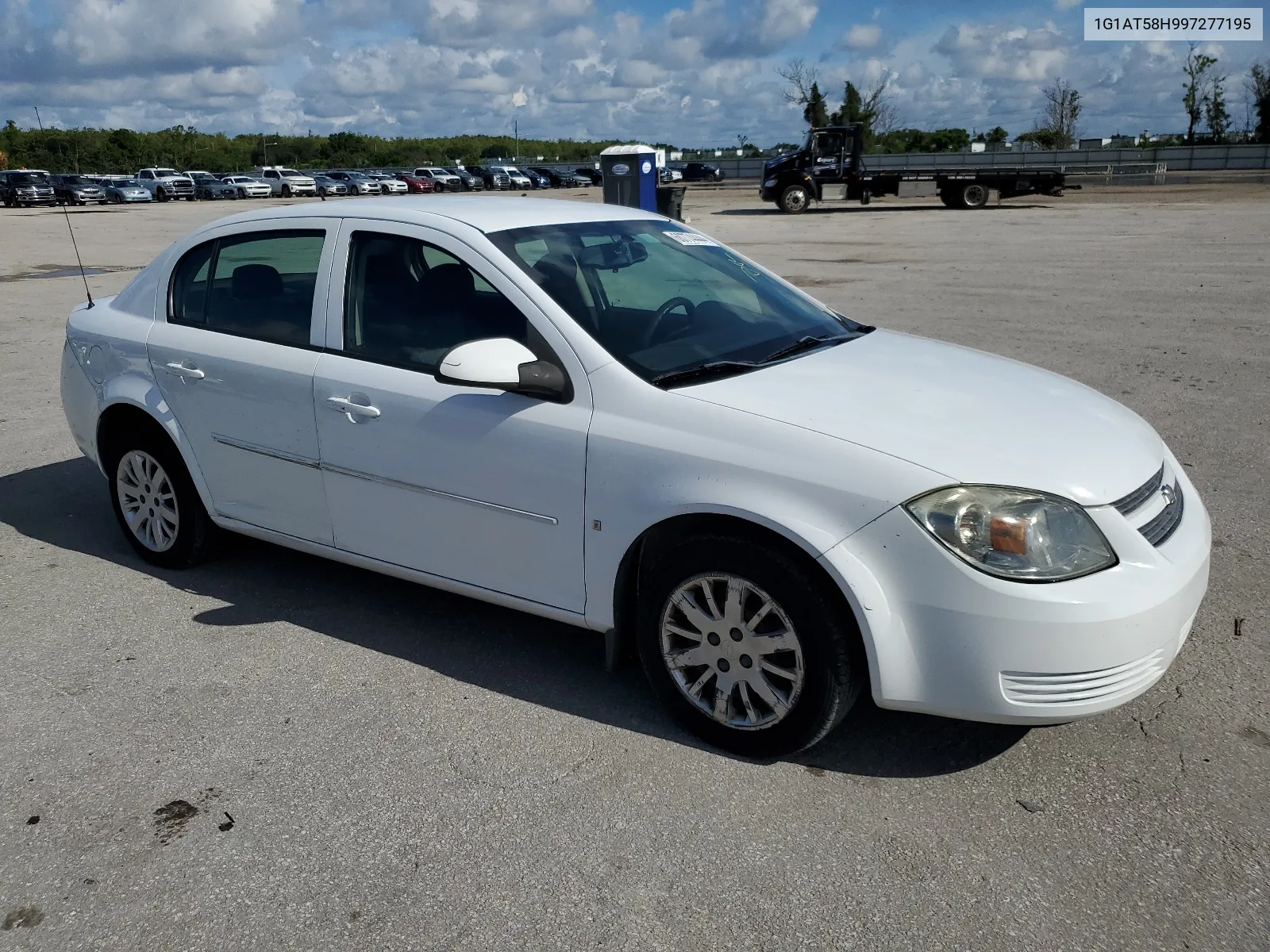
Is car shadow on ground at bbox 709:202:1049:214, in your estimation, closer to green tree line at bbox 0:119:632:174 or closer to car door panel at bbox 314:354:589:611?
car door panel at bbox 314:354:589:611

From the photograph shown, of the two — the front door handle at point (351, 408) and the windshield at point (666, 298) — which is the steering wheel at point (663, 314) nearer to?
the windshield at point (666, 298)

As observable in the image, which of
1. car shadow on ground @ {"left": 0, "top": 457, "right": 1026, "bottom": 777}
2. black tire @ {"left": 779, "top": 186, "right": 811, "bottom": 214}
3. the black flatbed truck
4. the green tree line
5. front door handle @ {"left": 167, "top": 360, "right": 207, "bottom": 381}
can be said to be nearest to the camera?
car shadow on ground @ {"left": 0, "top": 457, "right": 1026, "bottom": 777}

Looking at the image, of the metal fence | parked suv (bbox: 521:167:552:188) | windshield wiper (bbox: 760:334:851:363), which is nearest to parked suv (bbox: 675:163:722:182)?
the metal fence

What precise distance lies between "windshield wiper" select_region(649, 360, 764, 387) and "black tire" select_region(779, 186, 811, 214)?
114 feet

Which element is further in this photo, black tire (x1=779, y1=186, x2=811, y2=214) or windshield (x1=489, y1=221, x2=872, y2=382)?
black tire (x1=779, y1=186, x2=811, y2=214)

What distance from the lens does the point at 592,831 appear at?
3.10 m

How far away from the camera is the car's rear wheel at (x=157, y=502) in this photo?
4.93 meters

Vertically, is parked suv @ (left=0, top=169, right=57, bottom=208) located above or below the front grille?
above

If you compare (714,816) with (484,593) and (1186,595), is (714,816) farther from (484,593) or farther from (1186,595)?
(1186,595)

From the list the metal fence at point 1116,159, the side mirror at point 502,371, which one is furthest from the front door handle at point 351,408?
the metal fence at point 1116,159

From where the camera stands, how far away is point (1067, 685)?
300cm

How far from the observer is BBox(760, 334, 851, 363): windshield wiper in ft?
12.8

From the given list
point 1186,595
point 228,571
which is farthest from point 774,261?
point 1186,595

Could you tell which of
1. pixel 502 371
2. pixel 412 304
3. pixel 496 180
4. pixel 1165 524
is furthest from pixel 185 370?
pixel 496 180
